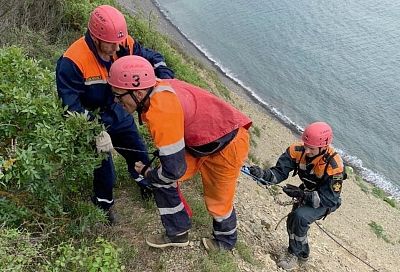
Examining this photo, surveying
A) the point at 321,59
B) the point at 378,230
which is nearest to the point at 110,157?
the point at 378,230

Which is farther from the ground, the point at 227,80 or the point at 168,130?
the point at 168,130

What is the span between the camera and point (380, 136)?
20.0 metres

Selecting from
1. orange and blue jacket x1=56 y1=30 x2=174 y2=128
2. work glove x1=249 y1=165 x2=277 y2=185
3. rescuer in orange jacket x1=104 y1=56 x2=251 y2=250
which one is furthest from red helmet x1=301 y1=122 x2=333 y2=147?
orange and blue jacket x1=56 y1=30 x2=174 y2=128

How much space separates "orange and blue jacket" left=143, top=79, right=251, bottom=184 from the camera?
407cm

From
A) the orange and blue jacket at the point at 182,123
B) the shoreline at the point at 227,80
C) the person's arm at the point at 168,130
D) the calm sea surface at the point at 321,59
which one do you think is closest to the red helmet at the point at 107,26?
the orange and blue jacket at the point at 182,123

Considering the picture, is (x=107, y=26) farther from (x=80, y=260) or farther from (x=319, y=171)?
(x=319, y=171)

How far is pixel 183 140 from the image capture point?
4223mm

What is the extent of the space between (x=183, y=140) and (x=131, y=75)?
71 cm

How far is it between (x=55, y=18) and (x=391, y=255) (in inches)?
353

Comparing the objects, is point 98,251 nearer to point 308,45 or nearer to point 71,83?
→ point 71,83

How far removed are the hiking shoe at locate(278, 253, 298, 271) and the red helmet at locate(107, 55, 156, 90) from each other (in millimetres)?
3286

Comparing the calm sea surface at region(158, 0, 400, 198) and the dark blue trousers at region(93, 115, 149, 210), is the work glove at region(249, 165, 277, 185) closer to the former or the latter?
the dark blue trousers at region(93, 115, 149, 210)

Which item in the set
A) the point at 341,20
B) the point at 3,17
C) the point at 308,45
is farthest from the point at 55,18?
the point at 341,20

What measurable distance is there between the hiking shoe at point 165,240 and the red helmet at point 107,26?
6.68 feet
